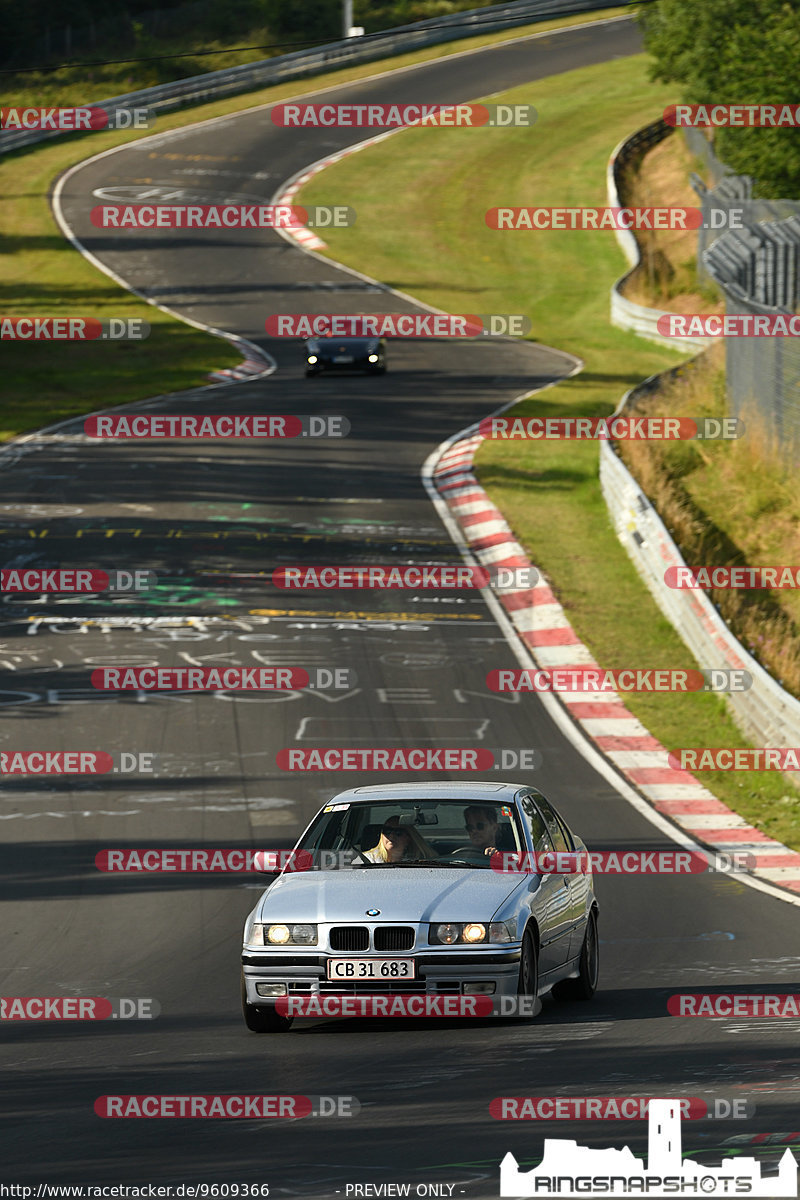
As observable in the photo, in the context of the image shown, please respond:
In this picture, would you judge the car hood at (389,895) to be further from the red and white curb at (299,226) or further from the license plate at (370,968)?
the red and white curb at (299,226)

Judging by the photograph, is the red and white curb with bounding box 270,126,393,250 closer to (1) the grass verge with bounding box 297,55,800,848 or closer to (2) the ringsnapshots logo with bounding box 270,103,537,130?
(1) the grass verge with bounding box 297,55,800,848

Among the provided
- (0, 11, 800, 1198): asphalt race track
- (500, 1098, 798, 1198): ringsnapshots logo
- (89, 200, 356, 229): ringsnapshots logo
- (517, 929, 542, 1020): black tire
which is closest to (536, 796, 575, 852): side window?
(0, 11, 800, 1198): asphalt race track

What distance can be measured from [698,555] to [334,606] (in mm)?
4955

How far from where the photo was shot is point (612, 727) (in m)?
19.3

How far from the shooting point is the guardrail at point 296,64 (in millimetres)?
76500

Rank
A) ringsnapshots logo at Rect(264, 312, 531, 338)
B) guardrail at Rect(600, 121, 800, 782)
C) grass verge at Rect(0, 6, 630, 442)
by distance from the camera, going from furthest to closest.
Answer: ringsnapshots logo at Rect(264, 312, 531, 338) < grass verge at Rect(0, 6, 630, 442) < guardrail at Rect(600, 121, 800, 782)

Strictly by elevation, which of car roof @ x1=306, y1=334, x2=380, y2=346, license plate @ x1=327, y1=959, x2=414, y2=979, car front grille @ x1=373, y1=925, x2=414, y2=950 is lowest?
car roof @ x1=306, y1=334, x2=380, y2=346

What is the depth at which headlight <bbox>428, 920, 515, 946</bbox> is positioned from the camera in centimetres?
932

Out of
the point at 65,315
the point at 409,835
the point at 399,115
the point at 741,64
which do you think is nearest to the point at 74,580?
the point at 409,835

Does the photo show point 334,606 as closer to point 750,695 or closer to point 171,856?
point 750,695

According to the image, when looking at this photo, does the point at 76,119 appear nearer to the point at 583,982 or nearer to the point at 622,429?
the point at 622,429

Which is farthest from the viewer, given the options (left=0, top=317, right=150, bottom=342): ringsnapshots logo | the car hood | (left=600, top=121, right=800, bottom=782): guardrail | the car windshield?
(left=0, top=317, right=150, bottom=342): ringsnapshots logo

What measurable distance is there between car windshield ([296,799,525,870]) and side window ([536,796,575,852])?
0.62 meters

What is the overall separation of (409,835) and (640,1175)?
4.14 m
